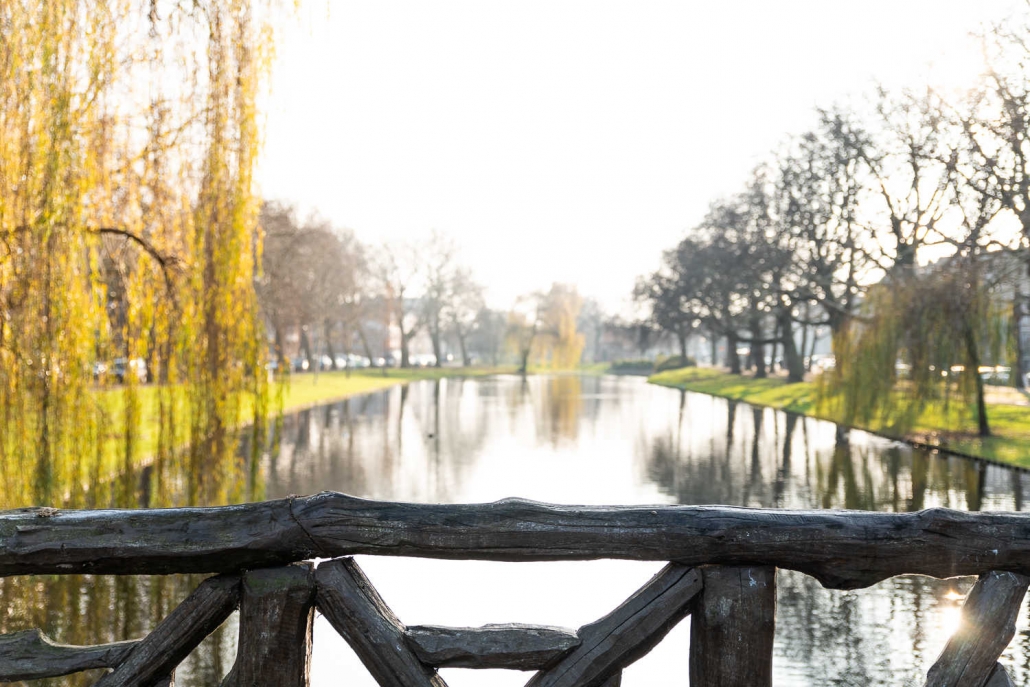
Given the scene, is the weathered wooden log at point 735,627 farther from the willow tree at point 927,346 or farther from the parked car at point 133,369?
the willow tree at point 927,346

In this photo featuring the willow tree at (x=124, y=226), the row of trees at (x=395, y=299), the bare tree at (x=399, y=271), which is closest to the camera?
the willow tree at (x=124, y=226)

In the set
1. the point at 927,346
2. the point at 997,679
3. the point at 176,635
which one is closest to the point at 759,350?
the point at 927,346

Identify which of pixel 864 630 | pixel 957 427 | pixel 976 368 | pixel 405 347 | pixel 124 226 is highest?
pixel 124 226

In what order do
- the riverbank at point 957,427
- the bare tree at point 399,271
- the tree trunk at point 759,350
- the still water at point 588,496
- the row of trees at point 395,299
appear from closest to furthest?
the still water at point 588,496, the riverbank at point 957,427, the row of trees at point 395,299, the tree trunk at point 759,350, the bare tree at point 399,271

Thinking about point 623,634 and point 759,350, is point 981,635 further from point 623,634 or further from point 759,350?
point 759,350

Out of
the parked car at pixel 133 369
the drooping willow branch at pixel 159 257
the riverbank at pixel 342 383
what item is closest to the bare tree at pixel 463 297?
the riverbank at pixel 342 383

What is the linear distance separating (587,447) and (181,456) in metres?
14.7

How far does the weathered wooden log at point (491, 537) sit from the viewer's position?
318 centimetres

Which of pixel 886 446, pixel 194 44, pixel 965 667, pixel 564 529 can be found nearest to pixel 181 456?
pixel 194 44

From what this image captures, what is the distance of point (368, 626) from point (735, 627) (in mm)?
1179

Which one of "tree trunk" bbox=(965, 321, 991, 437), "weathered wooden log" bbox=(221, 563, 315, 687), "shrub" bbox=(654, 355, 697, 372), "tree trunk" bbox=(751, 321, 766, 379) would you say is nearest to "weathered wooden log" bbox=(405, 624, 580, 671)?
"weathered wooden log" bbox=(221, 563, 315, 687)

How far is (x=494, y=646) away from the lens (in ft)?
10.3

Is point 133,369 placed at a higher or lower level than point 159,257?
lower

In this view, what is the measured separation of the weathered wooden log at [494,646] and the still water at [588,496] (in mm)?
4245
